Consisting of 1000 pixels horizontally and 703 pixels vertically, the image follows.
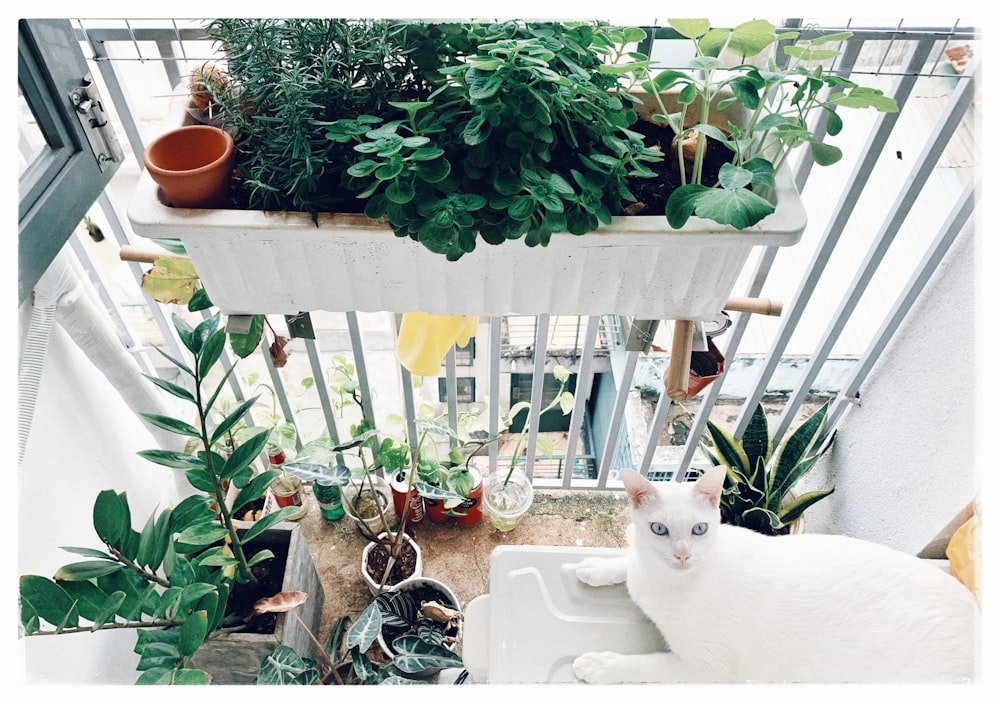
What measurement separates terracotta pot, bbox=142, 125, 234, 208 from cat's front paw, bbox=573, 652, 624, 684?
780mm

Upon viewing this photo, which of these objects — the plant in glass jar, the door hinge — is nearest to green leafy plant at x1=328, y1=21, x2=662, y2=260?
the door hinge

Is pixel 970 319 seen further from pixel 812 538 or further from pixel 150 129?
pixel 150 129

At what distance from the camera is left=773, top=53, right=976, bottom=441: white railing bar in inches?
37.0

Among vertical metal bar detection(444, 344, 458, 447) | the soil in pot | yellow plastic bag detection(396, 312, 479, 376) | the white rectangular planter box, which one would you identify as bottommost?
the soil in pot

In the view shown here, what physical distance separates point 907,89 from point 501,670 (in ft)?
3.28

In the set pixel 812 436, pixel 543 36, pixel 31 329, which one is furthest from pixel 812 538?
pixel 31 329

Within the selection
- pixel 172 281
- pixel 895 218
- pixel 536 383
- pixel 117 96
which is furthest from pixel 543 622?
pixel 117 96

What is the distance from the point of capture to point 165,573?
0.94 m

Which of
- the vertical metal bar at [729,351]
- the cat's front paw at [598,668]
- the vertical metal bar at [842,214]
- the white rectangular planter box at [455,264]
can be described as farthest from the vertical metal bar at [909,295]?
the cat's front paw at [598,668]

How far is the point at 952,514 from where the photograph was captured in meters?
1.11

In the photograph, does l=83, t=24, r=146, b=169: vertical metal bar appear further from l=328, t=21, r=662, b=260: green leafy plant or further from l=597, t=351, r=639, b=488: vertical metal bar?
l=597, t=351, r=639, b=488: vertical metal bar

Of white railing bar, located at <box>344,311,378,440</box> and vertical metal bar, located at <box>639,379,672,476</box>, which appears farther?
vertical metal bar, located at <box>639,379,672,476</box>

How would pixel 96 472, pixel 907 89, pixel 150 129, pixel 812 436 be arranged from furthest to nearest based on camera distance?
pixel 812 436, pixel 96 472, pixel 150 129, pixel 907 89

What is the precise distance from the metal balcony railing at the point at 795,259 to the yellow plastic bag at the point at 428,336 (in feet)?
0.74
